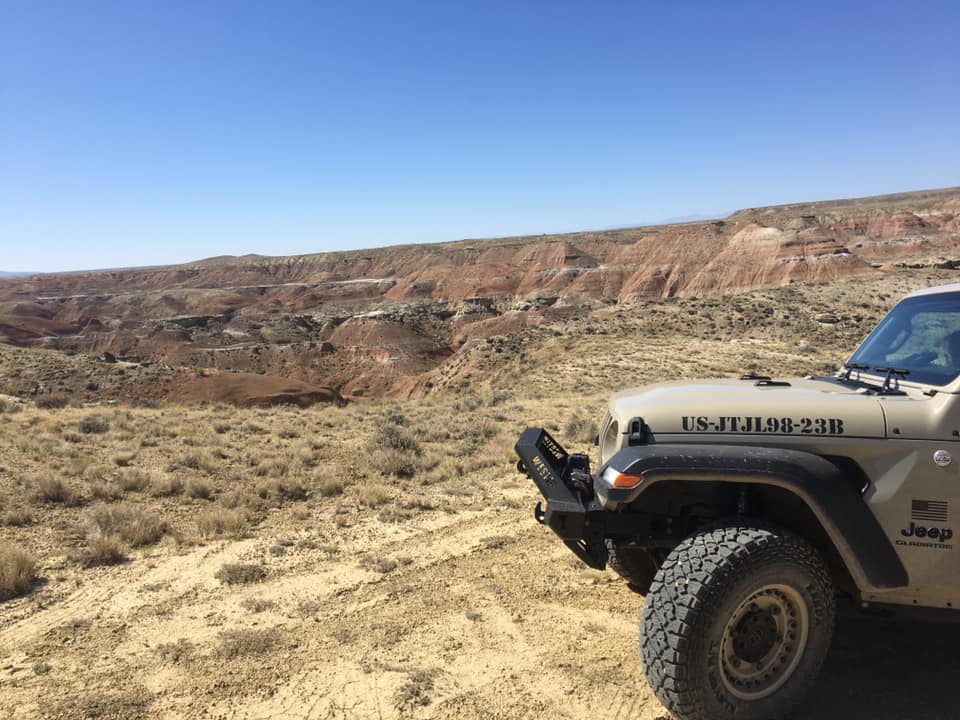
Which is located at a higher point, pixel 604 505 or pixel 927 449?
pixel 927 449

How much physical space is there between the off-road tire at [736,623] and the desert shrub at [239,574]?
4053 mm

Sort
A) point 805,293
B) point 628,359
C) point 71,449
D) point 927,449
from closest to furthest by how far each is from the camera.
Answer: point 927,449, point 71,449, point 628,359, point 805,293

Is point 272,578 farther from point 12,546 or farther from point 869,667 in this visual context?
point 869,667

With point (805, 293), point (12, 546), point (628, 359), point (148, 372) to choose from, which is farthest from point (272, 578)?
point (805, 293)

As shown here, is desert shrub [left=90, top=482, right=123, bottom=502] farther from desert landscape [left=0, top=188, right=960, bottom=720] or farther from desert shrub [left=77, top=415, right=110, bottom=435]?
desert shrub [left=77, top=415, right=110, bottom=435]

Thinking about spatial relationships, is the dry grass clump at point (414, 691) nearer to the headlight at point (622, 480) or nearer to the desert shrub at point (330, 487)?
the headlight at point (622, 480)

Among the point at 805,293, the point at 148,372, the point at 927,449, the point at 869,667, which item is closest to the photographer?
the point at 927,449

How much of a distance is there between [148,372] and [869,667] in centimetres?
3923

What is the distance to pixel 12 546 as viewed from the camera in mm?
6441

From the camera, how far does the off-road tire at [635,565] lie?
4.29m

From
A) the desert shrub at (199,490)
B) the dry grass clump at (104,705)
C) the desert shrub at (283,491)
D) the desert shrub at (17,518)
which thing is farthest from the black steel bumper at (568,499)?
the desert shrub at (17,518)

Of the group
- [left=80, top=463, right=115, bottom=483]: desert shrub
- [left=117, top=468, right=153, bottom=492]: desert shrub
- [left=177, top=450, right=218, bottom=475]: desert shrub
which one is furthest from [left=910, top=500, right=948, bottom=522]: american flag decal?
[left=80, top=463, right=115, bottom=483]: desert shrub

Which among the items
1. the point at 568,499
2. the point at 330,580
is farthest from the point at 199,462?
the point at 568,499

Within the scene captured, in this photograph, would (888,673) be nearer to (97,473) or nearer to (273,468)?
(273,468)
